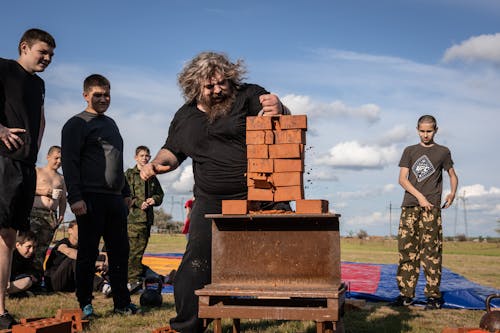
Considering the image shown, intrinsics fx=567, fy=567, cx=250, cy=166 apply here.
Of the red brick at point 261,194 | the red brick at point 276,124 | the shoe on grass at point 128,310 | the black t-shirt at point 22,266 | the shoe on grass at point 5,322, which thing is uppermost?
the red brick at point 276,124

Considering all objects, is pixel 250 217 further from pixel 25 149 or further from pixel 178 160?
pixel 25 149

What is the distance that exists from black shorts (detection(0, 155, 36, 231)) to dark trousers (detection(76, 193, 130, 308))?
0.93 meters

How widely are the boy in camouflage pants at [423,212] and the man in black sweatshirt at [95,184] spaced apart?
11.2 feet

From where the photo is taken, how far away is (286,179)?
3.85 metres

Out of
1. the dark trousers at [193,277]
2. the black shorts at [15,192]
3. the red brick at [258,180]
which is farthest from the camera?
the black shorts at [15,192]

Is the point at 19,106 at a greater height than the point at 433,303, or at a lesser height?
greater

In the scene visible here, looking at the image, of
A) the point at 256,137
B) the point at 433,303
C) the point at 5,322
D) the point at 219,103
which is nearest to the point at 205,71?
the point at 219,103

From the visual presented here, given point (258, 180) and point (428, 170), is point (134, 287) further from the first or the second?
point (258, 180)

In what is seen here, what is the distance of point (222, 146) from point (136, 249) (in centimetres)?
478

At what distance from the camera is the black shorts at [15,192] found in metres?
4.57

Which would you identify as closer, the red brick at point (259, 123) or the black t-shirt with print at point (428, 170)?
the red brick at point (259, 123)

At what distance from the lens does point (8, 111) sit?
4707 millimetres

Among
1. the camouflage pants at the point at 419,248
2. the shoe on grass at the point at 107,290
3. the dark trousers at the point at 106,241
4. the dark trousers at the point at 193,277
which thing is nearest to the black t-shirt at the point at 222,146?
the dark trousers at the point at 193,277

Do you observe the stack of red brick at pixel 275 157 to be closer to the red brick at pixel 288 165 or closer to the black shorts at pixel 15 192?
the red brick at pixel 288 165
